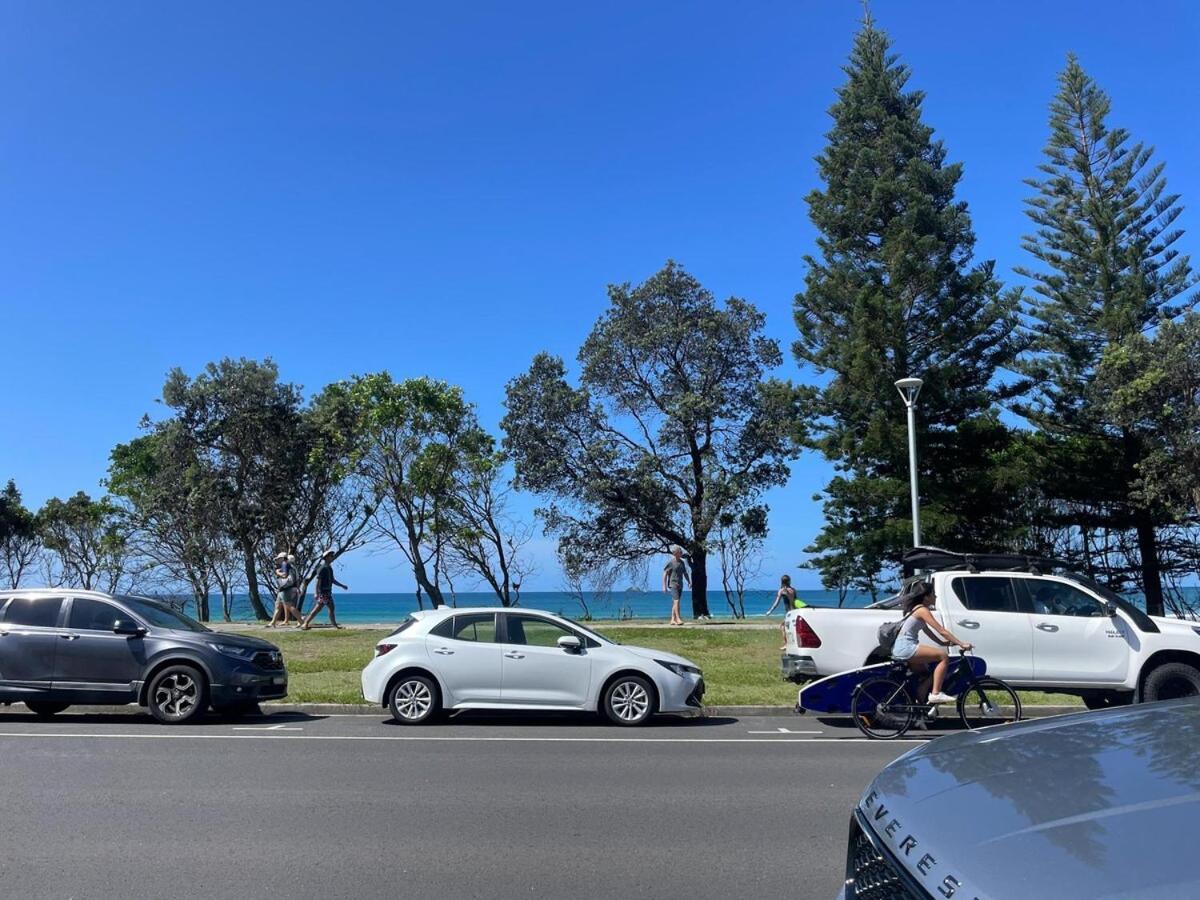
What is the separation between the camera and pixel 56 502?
39.3 meters

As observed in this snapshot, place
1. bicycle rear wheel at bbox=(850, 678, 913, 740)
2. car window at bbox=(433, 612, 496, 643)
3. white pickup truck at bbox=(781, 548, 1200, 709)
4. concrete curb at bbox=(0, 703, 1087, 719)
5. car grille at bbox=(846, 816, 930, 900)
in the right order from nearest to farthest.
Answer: car grille at bbox=(846, 816, 930, 900), bicycle rear wheel at bbox=(850, 678, 913, 740), white pickup truck at bbox=(781, 548, 1200, 709), car window at bbox=(433, 612, 496, 643), concrete curb at bbox=(0, 703, 1087, 719)

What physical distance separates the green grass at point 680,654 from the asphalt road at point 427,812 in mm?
2602

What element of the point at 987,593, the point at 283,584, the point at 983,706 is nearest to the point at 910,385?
the point at 987,593

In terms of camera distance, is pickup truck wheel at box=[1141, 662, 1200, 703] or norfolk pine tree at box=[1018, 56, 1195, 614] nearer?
pickup truck wheel at box=[1141, 662, 1200, 703]

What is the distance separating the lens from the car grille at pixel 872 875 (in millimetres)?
2516

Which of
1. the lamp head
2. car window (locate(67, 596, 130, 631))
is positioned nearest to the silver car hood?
car window (locate(67, 596, 130, 631))

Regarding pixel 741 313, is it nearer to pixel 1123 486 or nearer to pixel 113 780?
pixel 1123 486

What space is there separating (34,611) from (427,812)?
8.14 meters

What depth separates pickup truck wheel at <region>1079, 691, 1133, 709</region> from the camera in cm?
1234

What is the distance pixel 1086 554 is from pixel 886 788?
3245 centimetres

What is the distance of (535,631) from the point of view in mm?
12328

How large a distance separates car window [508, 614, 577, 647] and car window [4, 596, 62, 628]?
5908 mm

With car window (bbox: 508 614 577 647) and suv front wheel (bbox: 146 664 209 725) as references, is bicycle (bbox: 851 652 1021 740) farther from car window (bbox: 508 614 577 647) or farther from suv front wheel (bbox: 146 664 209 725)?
suv front wheel (bbox: 146 664 209 725)

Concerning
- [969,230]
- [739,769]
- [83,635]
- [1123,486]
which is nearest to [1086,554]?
[1123,486]
